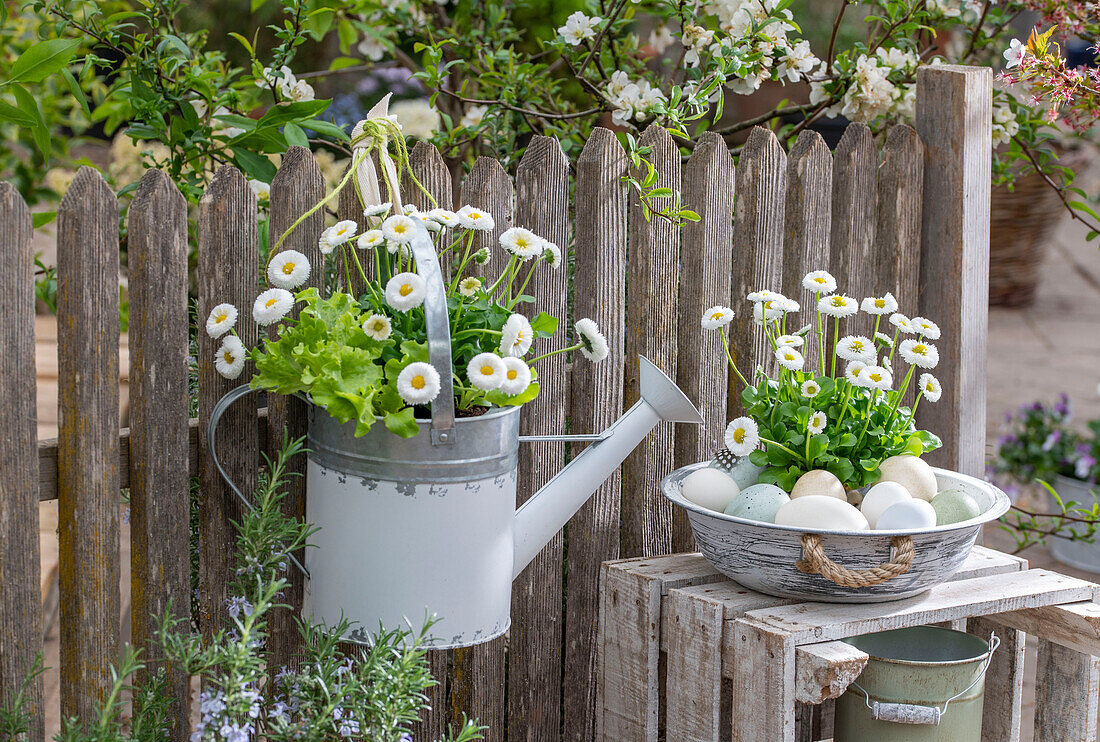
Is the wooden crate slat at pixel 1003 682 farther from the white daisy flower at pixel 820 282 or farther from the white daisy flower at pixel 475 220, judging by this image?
the white daisy flower at pixel 475 220

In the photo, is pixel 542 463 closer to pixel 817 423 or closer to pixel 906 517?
pixel 817 423

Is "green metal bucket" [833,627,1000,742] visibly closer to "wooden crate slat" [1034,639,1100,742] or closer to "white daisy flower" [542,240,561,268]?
"wooden crate slat" [1034,639,1100,742]

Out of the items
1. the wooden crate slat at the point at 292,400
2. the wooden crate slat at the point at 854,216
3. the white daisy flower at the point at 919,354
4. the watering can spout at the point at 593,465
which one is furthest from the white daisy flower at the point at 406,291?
the wooden crate slat at the point at 854,216

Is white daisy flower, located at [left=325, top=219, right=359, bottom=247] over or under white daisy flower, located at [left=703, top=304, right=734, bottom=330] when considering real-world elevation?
over

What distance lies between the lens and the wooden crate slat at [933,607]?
1.58 meters

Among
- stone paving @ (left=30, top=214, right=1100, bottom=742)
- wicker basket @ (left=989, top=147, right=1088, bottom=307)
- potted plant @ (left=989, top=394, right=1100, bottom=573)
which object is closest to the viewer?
stone paving @ (left=30, top=214, right=1100, bottom=742)

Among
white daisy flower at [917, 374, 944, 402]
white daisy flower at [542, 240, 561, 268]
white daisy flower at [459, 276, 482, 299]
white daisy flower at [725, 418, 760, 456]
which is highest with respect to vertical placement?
white daisy flower at [542, 240, 561, 268]

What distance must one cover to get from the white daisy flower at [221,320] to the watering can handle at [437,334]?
0.29m

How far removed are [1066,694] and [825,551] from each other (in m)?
0.61

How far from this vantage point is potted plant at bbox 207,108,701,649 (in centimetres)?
143

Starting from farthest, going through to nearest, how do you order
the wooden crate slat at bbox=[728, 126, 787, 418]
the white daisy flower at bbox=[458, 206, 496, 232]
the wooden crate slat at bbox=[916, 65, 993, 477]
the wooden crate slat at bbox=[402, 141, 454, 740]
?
the wooden crate slat at bbox=[916, 65, 993, 477], the wooden crate slat at bbox=[728, 126, 787, 418], the wooden crate slat at bbox=[402, 141, 454, 740], the white daisy flower at bbox=[458, 206, 496, 232]

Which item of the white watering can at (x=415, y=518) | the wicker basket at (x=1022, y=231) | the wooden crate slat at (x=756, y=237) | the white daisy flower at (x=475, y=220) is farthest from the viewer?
the wicker basket at (x=1022, y=231)

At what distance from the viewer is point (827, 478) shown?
1685 millimetres

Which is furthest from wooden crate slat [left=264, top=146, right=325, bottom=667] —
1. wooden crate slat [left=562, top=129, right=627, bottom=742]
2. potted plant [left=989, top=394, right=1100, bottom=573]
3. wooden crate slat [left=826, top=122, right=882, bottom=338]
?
potted plant [left=989, top=394, right=1100, bottom=573]
